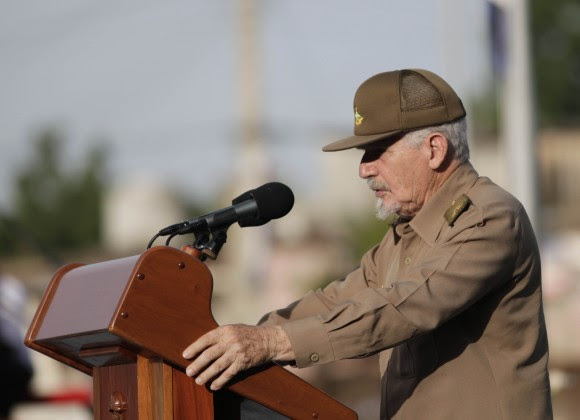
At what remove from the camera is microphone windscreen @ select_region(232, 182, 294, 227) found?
3.59 metres

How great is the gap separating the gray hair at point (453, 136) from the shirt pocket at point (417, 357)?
564 mm

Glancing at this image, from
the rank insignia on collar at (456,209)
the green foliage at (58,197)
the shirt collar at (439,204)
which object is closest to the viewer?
the rank insignia on collar at (456,209)

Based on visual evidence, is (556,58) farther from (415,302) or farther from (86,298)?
(86,298)

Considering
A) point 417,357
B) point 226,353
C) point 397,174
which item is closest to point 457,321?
point 417,357

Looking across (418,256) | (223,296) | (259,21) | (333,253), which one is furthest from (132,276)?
(333,253)

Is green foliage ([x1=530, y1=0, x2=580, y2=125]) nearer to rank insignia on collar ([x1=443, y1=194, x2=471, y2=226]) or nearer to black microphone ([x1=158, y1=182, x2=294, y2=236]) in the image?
rank insignia on collar ([x1=443, y1=194, x2=471, y2=226])

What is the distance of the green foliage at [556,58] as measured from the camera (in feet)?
147

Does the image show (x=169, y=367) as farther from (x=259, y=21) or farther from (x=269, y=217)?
(x=259, y=21)

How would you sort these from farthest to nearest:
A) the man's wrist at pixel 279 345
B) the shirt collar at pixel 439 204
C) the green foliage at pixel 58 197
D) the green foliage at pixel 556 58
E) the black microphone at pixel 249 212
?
the green foliage at pixel 58 197, the green foliage at pixel 556 58, the shirt collar at pixel 439 204, the black microphone at pixel 249 212, the man's wrist at pixel 279 345

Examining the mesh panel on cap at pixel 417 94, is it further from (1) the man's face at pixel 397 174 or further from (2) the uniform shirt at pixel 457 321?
(2) the uniform shirt at pixel 457 321

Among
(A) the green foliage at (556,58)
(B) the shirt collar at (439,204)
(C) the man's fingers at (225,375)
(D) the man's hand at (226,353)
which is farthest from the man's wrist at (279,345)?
(A) the green foliage at (556,58)

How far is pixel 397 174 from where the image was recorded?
3785 mm

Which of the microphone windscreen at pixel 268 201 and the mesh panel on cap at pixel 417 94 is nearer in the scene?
the microphone windscreen at pixel 268 201

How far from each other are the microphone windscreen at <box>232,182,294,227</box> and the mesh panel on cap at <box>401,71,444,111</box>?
44 centimetres
